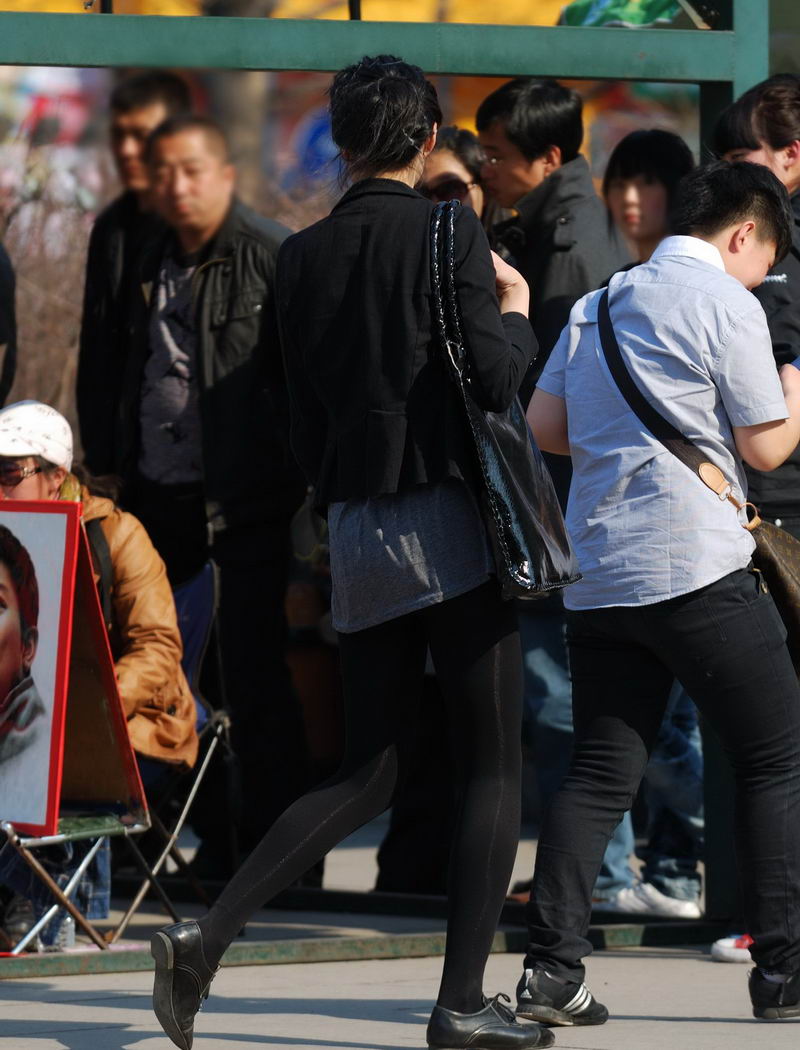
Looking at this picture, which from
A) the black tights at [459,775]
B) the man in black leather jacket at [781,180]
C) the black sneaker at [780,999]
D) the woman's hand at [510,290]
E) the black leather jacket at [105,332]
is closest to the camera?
the black tights at [459,775]

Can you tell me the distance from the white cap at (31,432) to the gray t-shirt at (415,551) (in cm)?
178

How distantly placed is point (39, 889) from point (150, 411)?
5.52 feet

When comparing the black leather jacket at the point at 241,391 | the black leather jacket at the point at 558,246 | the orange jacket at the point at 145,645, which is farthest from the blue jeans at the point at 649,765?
the orange jacket at the point at 145,645

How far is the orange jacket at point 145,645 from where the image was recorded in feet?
18.0

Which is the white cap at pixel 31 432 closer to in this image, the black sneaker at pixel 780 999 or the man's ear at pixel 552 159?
the man's ear at pixel 552 159

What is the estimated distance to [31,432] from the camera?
18.1 ft

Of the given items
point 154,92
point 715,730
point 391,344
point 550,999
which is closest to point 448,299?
point 391,344

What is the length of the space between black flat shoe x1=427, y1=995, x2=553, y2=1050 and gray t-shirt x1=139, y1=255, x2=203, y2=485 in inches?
109

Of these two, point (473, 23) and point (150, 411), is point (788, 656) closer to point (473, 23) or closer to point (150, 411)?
point (473, 23)

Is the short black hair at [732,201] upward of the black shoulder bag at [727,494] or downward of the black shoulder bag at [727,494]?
upward

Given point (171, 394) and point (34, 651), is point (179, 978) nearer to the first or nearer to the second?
point (34, 651)

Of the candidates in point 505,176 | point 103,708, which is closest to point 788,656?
point 103,708

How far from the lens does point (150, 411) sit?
Result: 6.43 metres

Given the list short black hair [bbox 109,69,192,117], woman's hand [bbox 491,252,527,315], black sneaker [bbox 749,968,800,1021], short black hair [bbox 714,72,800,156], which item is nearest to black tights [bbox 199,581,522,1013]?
woman's hand [bbox 491,252,527,315]
